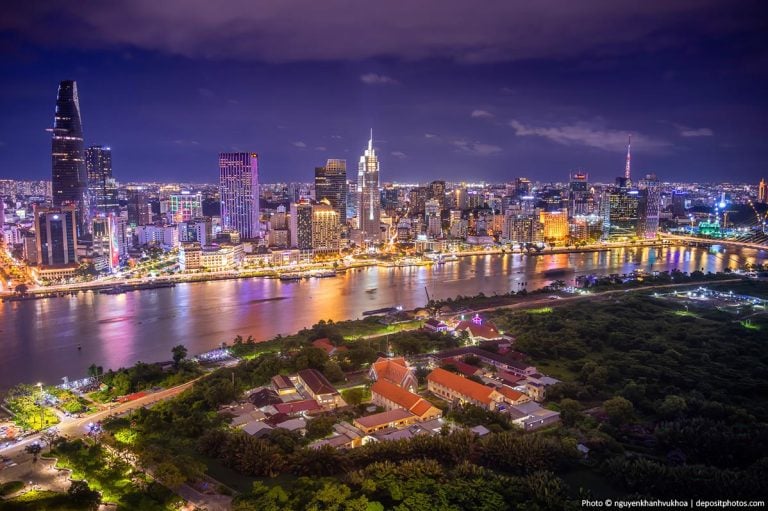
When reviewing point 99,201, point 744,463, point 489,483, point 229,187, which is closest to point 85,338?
point 489,483

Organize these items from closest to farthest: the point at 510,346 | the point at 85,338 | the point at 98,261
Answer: the point at 510,346
the point at 85,338
the point at 98,261

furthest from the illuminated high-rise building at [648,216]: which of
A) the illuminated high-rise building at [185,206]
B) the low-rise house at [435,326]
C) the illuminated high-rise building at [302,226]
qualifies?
the illuminated high-rise building at [185,206]

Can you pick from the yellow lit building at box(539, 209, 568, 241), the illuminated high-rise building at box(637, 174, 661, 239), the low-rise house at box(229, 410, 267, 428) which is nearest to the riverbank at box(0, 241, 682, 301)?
the yellow lit building at box(539, 209, 568, 241)

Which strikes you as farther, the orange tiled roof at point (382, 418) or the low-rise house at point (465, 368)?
the low-rise house at point (465, 368)

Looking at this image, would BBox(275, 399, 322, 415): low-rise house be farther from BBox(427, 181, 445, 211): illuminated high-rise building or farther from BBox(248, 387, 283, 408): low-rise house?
BBox(427, 181, 445, 211): illuminated high-rise building

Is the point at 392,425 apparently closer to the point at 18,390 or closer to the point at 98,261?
the point at 18,390

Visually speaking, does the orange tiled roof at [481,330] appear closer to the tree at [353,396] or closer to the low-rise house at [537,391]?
the low-rise house at [537,391]

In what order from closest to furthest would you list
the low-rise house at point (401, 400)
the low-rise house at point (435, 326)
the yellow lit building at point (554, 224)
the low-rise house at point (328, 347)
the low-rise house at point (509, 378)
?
the low-rise house at point (401, 400)
the low-rise house at point (509, 378)
the low-rise house at point (328, 347)
the low-rise house at point (435, 326)
the yellow lit building at point (554, 224)

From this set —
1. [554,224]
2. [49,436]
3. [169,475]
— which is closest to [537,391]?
[169,475]
